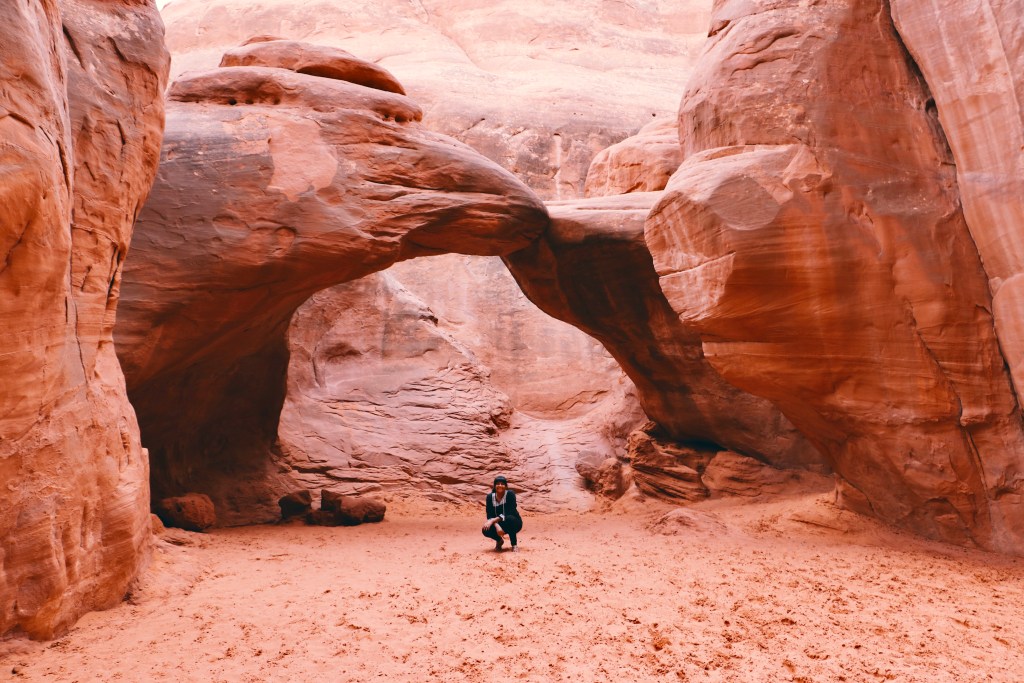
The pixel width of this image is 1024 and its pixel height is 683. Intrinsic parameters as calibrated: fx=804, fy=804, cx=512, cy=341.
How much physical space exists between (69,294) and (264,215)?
333 cm

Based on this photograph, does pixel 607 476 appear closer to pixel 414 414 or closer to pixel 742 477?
pixel 742 477

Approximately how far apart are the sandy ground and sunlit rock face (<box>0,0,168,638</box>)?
0.37m

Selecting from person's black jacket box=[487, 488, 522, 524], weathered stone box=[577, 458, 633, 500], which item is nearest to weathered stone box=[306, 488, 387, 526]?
person's black jacket box=[487, 488, 522, 524]

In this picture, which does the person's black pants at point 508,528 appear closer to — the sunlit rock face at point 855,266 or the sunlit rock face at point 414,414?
the sunlit rock face at point 855,266

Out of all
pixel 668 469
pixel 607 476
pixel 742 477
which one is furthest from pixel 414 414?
pixel 742 477

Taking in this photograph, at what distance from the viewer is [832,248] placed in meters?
6.44

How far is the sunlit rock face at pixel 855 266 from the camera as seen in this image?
6.31 metres

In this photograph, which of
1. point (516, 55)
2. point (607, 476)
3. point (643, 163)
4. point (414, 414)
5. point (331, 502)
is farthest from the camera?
point (516, 55)

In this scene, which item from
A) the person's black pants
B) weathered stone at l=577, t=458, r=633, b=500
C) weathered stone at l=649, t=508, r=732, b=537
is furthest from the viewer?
weathered stone at l=577, t=458, r=633, b=500

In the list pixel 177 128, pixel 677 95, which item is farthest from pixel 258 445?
pixel 677 95

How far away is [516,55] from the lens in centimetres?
2606

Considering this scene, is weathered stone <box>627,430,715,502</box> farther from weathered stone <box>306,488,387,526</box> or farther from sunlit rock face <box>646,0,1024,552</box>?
weathered stone <box>306,488,387,526</box>

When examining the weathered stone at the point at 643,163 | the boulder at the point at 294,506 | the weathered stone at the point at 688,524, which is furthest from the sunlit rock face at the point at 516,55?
the weathered stone at the point at 688,524

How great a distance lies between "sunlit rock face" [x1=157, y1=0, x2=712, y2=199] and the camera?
63.8 ft
